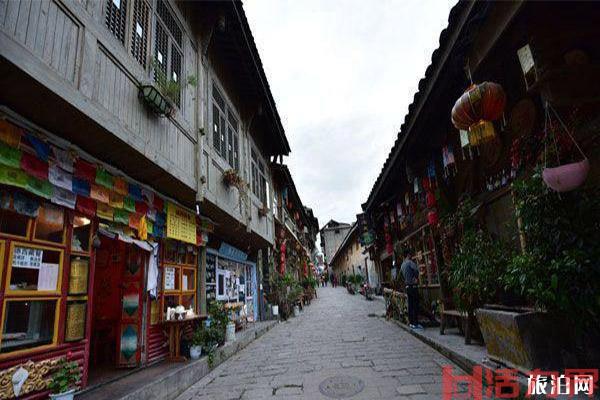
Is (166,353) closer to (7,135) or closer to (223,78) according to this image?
(7,135)

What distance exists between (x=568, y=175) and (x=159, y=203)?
260 inches

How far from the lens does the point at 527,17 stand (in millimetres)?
3727

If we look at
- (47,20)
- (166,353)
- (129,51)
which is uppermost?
(129,51)

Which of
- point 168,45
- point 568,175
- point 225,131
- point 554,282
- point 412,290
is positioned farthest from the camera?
point 225,131

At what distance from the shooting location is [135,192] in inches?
247

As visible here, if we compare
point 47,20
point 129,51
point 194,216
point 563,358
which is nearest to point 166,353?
point 194,216

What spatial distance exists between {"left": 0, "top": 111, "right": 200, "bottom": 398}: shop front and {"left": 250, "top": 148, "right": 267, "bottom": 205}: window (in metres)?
6.15

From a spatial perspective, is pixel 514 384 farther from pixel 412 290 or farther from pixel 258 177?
pixel 258 177

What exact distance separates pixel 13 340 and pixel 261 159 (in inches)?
470

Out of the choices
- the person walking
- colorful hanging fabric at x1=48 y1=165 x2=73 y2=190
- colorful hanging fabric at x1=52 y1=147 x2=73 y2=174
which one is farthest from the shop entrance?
the person walking

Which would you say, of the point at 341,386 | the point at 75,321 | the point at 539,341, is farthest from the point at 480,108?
the point at 75,321

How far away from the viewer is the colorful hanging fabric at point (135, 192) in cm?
618

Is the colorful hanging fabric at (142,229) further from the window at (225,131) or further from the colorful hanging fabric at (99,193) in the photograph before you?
the window at (225,131)

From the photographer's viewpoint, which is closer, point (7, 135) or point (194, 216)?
point (7, 135)
